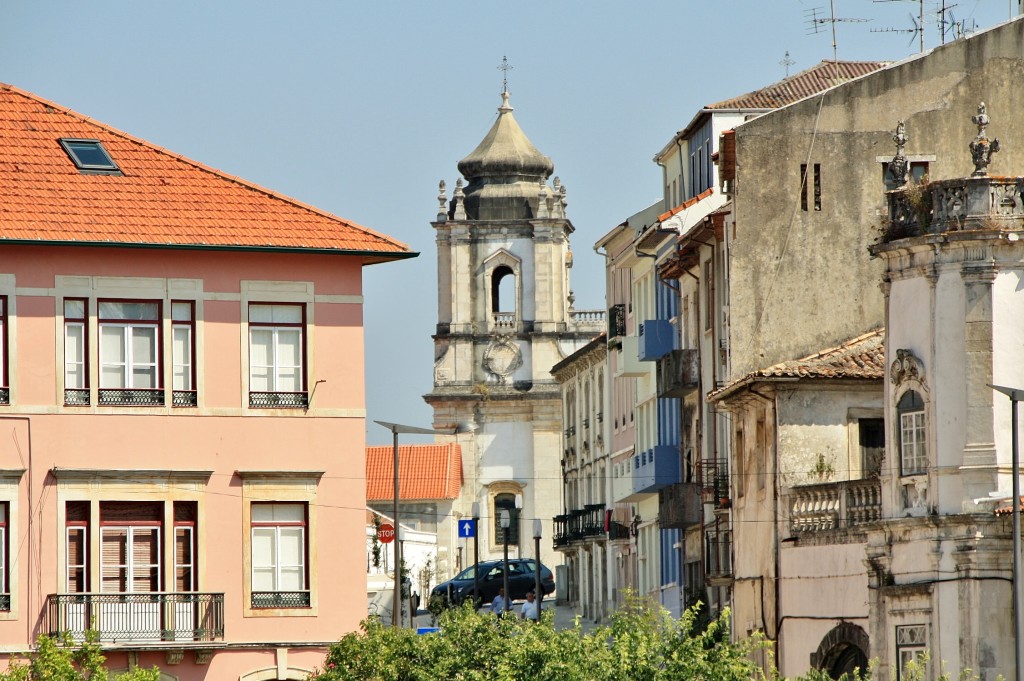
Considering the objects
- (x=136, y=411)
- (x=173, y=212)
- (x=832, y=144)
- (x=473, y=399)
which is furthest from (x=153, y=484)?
(x=473, y=399)

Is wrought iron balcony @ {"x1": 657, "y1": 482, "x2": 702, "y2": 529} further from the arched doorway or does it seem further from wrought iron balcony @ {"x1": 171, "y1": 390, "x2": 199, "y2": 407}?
wrought iron balcony @ {"x1": 171, "y1": 390, "x2": 199, "y2": 407}

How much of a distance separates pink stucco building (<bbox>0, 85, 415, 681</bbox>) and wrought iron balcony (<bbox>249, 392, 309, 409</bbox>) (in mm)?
47

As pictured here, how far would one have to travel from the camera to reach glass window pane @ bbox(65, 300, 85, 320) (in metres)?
42.9

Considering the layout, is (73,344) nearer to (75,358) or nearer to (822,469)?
(75,358)

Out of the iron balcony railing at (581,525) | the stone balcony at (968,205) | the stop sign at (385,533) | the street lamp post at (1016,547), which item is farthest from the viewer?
the stop sign at (385,533)

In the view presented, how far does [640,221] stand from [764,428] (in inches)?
863

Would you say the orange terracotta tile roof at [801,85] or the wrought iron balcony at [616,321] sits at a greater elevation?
the orange terracotta tile roof at [801,85]

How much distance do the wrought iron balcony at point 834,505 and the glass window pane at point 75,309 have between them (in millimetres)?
12479

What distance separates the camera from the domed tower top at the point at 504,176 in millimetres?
122438

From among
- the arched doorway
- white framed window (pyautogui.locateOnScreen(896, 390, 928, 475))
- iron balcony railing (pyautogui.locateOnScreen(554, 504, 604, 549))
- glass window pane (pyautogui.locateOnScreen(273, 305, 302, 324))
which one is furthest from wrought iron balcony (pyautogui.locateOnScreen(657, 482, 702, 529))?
iron balcony railing (pyautogui.locateOnScreen(554, 504, 604, 549))

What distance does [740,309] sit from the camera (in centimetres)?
5003

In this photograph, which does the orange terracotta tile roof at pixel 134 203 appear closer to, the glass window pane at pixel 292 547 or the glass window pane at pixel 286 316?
the glass window pane at pixel 286 316

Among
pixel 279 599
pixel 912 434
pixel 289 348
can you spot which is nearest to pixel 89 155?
pixel 289 348

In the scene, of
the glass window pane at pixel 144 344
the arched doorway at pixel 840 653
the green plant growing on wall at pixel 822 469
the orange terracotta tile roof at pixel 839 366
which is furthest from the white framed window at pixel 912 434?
the glass window pane at pixel 144 344
